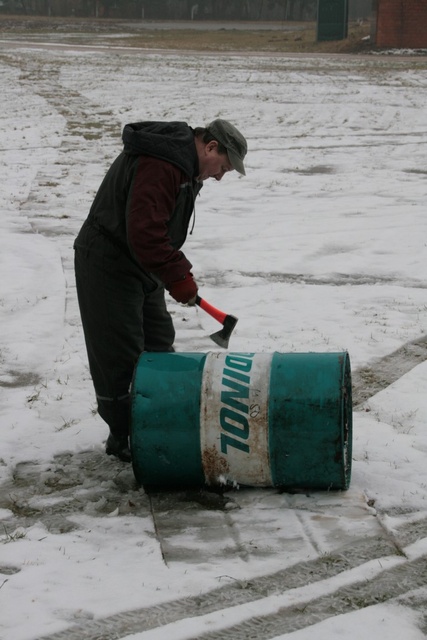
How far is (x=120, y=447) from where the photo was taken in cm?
469

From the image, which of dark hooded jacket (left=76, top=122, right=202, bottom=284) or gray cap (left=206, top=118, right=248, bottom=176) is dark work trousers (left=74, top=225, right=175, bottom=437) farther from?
gray cap (left=206, top=118, right=248, bottom=176)

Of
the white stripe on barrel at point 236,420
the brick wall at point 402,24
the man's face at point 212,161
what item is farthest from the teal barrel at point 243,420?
the brick wall at point 402,24

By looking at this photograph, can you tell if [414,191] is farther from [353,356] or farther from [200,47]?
[200,47]

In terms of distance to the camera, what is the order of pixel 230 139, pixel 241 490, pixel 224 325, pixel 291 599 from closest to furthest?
pixel 291 599 < pixel 230 139 < pixel 241 490 < pixel 224 325

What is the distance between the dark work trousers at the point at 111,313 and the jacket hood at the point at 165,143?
471 mm

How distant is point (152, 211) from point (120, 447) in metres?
1.24

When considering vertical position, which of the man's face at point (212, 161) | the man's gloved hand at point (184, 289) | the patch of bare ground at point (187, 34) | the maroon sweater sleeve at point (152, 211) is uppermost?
the man's face at point (212, 161)

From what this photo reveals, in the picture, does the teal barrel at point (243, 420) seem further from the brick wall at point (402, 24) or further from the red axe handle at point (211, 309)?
the brick wall at point (402, 24)

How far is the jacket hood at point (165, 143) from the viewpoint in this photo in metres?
4.09

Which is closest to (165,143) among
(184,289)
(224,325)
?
(184,289)

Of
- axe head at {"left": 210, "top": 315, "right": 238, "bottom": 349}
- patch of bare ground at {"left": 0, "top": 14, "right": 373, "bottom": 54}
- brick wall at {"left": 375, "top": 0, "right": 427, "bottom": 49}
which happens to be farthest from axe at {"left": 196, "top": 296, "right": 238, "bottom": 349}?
patch of bare ground at {"left": 0, "top": 14, "right": 373, "bottom": 54}

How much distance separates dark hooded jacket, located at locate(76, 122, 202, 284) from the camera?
4074mm

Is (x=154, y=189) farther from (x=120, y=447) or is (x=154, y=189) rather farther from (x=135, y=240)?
(x=120, y=447)

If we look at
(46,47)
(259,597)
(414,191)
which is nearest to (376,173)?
(414,191)
